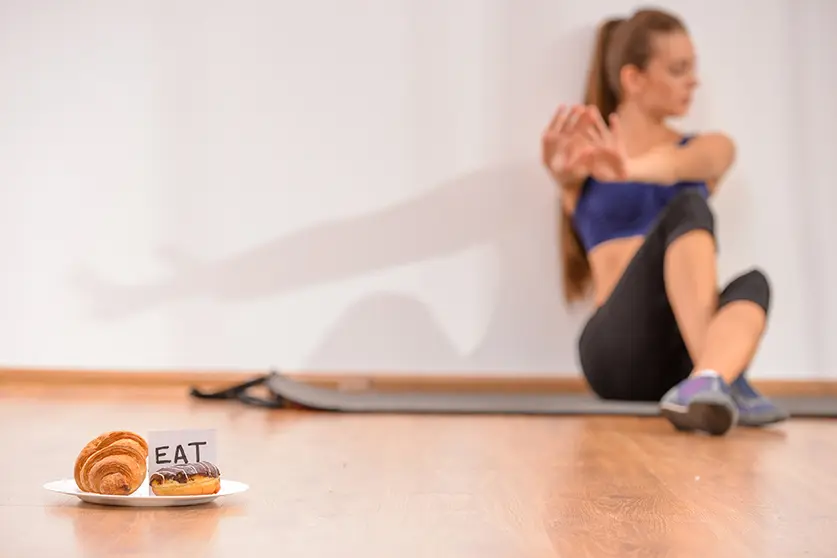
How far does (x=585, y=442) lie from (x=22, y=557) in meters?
1.16

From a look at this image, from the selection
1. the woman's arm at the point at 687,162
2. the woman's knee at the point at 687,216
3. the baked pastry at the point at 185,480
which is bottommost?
the baked pastry at the point at 185,480

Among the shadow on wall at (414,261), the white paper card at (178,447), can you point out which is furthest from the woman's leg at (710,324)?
the white paper card at (178,447)

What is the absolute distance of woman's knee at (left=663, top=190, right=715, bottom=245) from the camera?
233 cm

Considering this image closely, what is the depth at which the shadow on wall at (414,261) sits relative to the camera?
325 centimetres

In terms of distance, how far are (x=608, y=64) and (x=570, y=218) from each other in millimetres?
434

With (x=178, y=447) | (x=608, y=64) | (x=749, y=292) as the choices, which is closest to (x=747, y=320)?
(x=749, y=292)

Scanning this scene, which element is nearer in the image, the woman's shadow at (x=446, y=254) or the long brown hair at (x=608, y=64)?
the long brown hair at (x=608, y=64)

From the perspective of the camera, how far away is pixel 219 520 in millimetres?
1087

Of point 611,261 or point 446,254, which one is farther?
point 446,254

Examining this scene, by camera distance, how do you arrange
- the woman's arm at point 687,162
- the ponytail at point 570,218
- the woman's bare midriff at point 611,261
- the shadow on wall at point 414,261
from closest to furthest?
1. the woman's arm at point 687,162
2. the woman's bare midriff at point 611,261
3. the ponytail at point 570,218
4. the shadow on wall at point 414,261

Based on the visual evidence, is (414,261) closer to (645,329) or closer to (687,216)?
(645,329)

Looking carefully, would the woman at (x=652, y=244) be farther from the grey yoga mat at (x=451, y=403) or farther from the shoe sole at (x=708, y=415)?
the grey yoga mat at (x=451, y=403)

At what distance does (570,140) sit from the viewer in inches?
104

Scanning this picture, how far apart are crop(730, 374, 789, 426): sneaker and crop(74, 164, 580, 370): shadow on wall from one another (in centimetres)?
99
